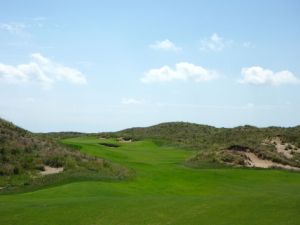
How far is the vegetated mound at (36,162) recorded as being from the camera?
99.4 feet

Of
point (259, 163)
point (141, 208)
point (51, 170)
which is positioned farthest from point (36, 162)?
point (259, 163)

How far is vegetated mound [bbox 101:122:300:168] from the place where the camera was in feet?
143

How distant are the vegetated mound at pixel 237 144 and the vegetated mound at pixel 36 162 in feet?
35.7

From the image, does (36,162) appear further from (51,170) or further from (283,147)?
(283,147)

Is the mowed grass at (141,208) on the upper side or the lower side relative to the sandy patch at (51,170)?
lower

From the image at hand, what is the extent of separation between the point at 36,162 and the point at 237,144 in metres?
22.6

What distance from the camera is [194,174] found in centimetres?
3375

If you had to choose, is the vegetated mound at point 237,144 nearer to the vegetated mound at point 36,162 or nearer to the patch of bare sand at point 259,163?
the patch of bare sand at point 259,163

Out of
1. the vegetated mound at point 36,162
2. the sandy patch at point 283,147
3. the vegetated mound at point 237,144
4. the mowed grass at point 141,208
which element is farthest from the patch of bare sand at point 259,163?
the mowed grass at point 141,208

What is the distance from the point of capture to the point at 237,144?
48.0 meters

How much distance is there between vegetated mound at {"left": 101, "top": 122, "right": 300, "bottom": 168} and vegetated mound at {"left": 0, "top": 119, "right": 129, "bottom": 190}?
1088cm

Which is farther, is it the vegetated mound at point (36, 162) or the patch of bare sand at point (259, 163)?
the patch of bare sand at point (259, 163)

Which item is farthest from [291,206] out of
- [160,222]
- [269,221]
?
[160,222]

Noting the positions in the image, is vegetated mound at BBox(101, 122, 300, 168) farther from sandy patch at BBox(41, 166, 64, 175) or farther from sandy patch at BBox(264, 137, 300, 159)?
sandy patch at BBox(41, 166, 64, 175)
